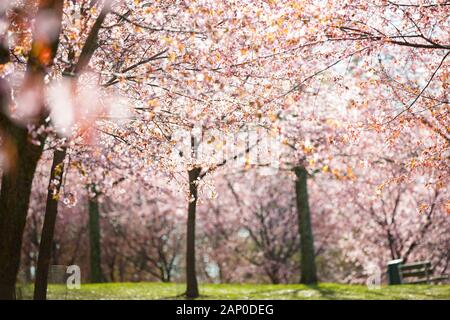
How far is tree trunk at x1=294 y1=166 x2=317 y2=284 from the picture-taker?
68.0 feet

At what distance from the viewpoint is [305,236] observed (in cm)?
2095

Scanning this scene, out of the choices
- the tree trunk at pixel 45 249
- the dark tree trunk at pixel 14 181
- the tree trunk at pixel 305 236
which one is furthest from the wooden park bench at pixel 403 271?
the dark tree trunk at pixel 14 181

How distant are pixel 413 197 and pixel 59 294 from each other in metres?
22.0

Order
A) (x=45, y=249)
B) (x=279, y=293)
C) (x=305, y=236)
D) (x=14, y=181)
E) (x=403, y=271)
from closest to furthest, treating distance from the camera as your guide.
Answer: (x=14, y=181) → (x=45, y=249) → (x=279, y=293) → (x=305, y=236) → (x=403, y=271)

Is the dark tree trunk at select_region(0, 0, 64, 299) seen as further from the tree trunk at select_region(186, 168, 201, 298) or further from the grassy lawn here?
the tree trunk at select_region(186, 168, 201, 298)

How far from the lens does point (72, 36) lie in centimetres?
733

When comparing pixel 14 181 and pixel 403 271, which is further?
pixel 403 271

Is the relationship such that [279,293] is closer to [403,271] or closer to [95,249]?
[403,271]

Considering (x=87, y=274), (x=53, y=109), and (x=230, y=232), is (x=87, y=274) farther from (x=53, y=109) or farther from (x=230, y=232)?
(x=53, y=109)

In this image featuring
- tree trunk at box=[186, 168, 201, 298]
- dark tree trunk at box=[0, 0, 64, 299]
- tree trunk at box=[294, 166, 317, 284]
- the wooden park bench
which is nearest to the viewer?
dark tree trunk at box=[0, 0, 64, 299]

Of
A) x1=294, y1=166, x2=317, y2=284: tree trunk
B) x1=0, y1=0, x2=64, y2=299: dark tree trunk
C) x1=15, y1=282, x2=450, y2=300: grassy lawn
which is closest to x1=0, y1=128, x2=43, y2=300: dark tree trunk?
x1=0, y1=0, x2=64, y2=299: dark tree trunk

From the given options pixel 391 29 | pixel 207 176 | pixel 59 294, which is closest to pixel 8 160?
pixel 207 176

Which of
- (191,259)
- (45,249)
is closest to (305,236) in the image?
(191,259)

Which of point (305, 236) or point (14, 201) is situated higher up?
point (305, 236)
